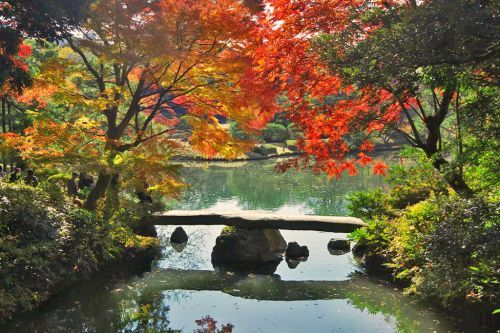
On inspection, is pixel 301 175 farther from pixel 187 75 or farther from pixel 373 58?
pixel 373 58

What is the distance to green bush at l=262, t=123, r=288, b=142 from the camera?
134ft

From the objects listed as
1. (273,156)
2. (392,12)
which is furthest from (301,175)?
(392,12)

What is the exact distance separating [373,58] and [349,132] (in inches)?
86.0

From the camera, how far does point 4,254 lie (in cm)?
602

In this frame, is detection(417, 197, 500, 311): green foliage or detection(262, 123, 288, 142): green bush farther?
detection(262, 123, 288, 142): green bush

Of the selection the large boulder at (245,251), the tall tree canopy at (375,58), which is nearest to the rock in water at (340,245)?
the large boulder at (245,251)

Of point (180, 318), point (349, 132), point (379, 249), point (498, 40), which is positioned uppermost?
point (498, 40)

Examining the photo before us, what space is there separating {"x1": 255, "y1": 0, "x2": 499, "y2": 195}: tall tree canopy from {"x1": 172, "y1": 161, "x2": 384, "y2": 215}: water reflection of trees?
24.5 ft

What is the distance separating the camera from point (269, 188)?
966 inches

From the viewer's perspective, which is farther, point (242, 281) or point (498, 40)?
point (242, 281)

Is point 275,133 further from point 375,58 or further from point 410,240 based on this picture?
point 375,58

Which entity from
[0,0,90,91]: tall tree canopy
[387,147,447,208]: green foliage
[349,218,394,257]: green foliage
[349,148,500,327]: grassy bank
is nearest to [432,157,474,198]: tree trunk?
[349,148,500,327]: grassy bank

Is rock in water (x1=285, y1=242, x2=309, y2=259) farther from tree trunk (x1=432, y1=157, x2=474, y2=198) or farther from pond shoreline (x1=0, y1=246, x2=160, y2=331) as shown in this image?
tree trunk (x1=432, y1=157, x2=474, y2=198)

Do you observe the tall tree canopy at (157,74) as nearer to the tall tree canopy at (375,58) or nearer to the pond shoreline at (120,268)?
the tall tree canopy at (375,58)
